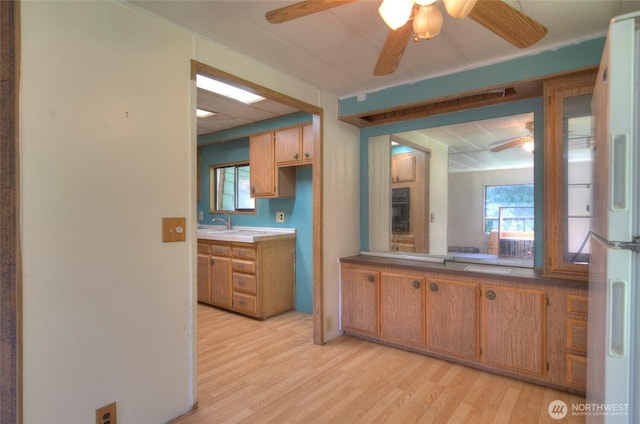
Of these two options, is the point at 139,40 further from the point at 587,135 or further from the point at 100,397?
the point at 587,135

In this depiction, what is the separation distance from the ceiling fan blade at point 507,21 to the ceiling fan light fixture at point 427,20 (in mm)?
123

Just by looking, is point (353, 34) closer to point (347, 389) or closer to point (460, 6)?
point (460, 6)

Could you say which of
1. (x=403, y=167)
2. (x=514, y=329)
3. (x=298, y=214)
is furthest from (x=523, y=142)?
(x=298, y=214)

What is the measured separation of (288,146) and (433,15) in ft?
8.26

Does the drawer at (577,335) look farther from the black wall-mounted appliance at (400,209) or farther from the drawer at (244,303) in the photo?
the drawer at (244,303)

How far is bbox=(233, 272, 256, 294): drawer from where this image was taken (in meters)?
3.60

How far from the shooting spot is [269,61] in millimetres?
2371

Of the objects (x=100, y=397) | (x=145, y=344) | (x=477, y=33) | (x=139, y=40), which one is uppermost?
(x=477, y=33)

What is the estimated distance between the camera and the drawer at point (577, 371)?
2.04 m

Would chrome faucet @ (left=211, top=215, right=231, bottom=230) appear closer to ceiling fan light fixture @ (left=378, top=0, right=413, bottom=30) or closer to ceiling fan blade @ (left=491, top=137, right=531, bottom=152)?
ceiling fan blade @ (left=491, top=137, right=531, bottom=152)

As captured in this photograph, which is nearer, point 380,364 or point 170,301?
point 170,301

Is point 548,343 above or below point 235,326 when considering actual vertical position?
above

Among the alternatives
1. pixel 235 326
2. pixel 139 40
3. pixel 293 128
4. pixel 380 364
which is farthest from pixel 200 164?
pixel 380 364

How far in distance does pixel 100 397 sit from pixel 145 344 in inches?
10.8
